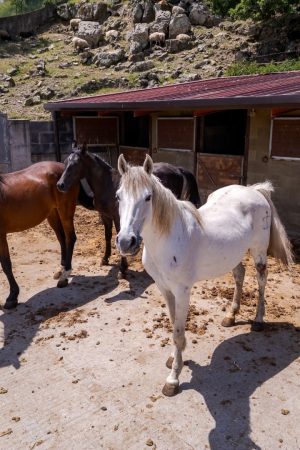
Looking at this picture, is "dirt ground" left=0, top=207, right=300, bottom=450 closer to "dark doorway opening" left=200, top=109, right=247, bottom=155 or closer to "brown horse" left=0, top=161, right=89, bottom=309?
"brown horse" left=0, top=161, right=89, bottom=309

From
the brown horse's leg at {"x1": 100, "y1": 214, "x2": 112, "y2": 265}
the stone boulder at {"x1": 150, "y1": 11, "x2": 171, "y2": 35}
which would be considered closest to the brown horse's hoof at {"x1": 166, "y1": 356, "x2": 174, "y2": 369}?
the brown horse's leg at {"x1": 100, "y1": 214, "x2": 112, "y2": 265}

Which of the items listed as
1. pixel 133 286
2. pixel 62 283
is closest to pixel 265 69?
pixel 133 286

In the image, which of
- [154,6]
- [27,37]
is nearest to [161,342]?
[154,6]

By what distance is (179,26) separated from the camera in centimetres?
2519

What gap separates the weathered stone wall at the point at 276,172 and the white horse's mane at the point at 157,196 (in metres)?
4.21

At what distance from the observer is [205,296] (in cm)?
431

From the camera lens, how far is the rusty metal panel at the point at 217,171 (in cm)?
715

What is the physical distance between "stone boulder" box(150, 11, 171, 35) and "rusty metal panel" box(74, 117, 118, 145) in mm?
18875

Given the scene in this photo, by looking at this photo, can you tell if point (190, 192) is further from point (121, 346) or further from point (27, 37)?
point (27, 37)

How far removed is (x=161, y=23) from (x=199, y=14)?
9.33 feet

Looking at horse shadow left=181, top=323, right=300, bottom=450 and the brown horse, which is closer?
horse shadow left=181, top=323, right=300, bottom=450

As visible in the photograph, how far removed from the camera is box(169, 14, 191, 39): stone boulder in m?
25.1

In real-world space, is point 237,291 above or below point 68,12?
below

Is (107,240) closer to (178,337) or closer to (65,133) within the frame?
(178,337)
